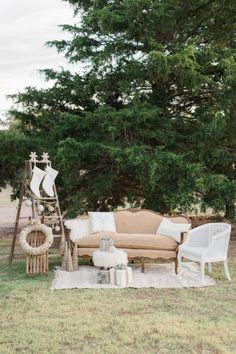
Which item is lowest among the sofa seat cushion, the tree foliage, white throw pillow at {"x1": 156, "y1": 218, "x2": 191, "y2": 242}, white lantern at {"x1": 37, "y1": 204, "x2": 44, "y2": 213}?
the sofa seat cushion

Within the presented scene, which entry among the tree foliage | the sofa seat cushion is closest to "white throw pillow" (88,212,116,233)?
the sofa seat cushion

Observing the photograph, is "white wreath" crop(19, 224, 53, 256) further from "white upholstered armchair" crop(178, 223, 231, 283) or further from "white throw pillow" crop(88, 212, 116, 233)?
"white upholstered armchair" crop(178, 223, 231, 283)

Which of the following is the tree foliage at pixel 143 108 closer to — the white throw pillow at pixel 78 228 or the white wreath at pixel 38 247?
the white throw pillow at pixel 78 228

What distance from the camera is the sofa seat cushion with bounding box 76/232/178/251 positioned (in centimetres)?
702

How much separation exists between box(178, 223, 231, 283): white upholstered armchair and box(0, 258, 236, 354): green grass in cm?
39

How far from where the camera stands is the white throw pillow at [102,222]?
300 inches

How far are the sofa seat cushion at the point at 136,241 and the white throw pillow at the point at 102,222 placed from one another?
28cm

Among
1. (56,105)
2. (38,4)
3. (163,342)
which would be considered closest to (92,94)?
(56,105)

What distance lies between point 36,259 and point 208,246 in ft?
7.90

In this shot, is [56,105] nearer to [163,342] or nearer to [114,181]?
[114,181]

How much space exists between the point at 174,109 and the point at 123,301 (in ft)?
19.6

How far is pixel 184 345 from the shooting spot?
154 inches

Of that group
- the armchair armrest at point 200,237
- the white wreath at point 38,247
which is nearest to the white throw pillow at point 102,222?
the white wreath at point 38,247

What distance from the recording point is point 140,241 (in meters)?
7.09
